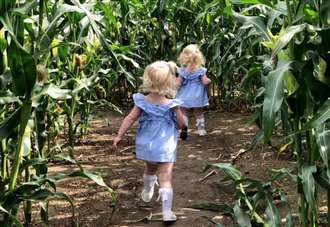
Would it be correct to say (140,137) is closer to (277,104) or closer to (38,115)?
(38,115)

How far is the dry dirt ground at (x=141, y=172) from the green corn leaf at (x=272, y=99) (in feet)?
3.73

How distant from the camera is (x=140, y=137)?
4.32m

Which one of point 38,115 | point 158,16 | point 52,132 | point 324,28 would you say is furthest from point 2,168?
point 158,16

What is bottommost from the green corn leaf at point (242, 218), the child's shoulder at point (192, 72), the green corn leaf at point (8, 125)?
the green corn leaf at point (242, 218)

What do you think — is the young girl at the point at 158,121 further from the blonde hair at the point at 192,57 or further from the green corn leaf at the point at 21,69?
the blonde hair at the point at 192,57

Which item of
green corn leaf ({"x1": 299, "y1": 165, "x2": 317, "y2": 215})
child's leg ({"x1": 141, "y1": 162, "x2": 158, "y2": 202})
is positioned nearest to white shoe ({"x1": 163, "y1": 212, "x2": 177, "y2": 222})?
child's leg ({"x1": 141, "y1": 162, "x2": 158, "y2": 202})

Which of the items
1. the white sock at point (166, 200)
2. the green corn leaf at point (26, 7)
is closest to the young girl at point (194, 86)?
the white sock at point (166, 200)

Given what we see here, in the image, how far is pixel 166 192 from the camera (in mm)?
4035

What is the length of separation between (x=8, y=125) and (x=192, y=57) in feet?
15.0

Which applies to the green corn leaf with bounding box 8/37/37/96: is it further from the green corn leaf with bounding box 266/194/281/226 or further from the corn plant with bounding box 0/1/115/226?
the green corn leaf with bounding box 266/194/281/226

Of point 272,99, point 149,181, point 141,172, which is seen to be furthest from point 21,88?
point 141,172

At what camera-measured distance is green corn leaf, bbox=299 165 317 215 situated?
7.99 ft

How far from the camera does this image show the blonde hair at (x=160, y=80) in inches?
164

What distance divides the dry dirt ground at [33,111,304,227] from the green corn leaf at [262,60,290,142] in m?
1.14
